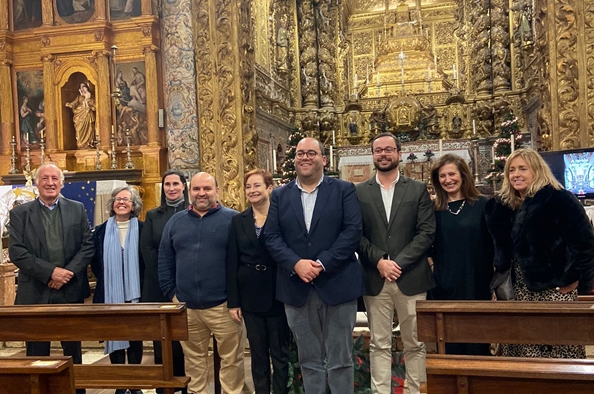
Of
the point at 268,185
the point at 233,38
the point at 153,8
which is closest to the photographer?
the point at 268,185

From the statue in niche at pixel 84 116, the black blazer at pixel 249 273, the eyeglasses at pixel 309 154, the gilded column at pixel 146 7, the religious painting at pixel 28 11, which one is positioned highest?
the religious painting at pixel 28 11

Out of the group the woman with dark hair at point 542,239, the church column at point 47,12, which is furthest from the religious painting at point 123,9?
the woman with dark hair at point 542,239

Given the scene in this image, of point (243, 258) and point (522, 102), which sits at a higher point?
point (522, 102)

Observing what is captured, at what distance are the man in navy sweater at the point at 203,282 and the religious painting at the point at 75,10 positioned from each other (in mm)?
6509

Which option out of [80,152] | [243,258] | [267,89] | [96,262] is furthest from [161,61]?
[243,258]

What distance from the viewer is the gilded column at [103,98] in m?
9.16

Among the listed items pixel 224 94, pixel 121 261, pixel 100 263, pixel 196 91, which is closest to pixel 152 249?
pixel 121 261

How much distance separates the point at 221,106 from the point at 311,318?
18.0 ft

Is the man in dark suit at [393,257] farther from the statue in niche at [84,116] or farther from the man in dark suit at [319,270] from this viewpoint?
the statue in niche at [84,116]

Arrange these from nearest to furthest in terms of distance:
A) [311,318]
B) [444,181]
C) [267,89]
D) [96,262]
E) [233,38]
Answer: [311,318]
[444,181]
[96,262]
[233,38]
[267,89]

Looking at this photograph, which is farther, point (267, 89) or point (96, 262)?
point (267, 89)

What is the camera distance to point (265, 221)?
3822 mm

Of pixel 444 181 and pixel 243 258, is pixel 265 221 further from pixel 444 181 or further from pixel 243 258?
pixel 444 181

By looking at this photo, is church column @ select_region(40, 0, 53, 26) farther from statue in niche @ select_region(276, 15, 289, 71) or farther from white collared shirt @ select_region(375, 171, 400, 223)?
white collared shirt @ select_region(375, 171, 400, 223)
